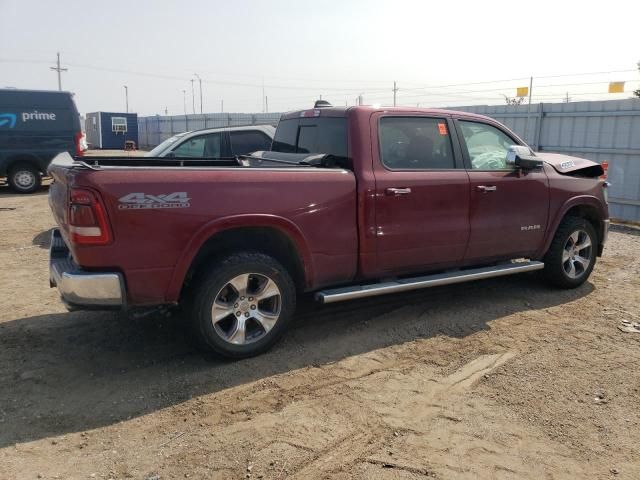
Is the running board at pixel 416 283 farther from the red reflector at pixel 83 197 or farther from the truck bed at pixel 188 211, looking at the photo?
the red reflector at pixel 83 197

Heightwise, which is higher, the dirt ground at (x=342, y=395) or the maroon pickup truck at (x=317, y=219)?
the maroon pickup truck at (x=317, y=219)

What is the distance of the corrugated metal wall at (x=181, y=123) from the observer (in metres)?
26.5

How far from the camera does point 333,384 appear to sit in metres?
3.83

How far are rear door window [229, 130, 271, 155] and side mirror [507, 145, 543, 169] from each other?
4.02 metres

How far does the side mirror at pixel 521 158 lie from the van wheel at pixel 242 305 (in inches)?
97.0

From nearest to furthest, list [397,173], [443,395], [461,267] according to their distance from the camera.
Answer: [443,395] → [397,173] → [461,267]

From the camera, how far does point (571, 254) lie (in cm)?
589

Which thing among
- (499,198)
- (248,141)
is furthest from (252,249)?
→ (248,141)

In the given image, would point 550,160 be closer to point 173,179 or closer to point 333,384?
point 333,384

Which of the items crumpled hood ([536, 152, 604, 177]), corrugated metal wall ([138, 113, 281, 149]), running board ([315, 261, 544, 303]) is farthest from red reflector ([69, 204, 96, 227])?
corrugated metal wall ([138, 113, 281, 149])

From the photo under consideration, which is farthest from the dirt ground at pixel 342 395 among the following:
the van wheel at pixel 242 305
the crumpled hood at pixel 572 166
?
the crumpled hood at pixel 572 166

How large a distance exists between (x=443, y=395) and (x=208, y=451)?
1.60 metres

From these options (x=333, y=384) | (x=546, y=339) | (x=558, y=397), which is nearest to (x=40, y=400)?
(x=333, y=384)

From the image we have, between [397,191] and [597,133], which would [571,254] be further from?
[597,133]
